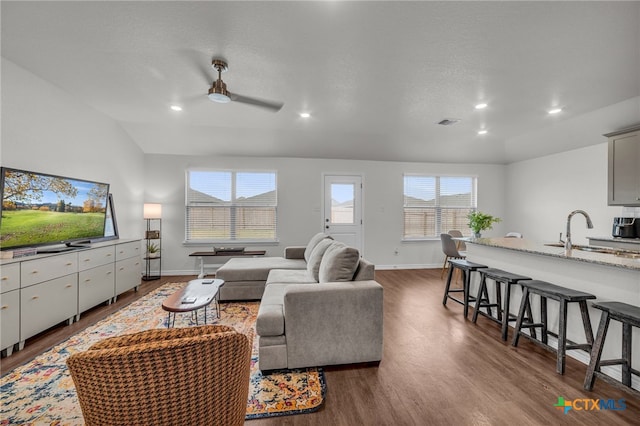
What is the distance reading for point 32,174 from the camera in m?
2.79

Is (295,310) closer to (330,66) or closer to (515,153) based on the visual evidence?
(330,66)

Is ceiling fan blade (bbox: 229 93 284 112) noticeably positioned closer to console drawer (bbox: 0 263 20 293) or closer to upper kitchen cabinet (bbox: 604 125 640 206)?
console drawer (bbox: 0 263 20 293)

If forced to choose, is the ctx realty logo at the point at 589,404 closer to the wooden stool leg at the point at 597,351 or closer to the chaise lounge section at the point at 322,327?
the wooden stool leg at the point at 597,351

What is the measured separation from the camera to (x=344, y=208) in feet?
19.2

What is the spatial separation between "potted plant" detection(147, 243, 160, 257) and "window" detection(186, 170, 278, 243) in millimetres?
596

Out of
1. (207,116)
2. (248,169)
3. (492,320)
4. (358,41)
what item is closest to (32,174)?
(207,116)

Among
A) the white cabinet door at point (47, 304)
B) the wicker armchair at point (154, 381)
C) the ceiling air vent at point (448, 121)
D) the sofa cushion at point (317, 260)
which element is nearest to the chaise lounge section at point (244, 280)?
the sofa cushion at point (317, 260)

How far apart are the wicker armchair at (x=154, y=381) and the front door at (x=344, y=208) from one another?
4.84 m

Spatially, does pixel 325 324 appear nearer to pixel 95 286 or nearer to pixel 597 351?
pixel 597 351

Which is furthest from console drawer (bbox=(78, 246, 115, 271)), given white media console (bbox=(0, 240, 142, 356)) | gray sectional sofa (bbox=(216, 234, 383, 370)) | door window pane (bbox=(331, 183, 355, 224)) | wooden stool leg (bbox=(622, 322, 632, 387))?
wooden stool leg (bbox=(622, 322, 632, 387))

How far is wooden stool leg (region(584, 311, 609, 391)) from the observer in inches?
72.9

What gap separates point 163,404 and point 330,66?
9.04 feet

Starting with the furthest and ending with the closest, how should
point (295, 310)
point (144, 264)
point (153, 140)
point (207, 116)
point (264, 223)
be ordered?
point (264, 223), point (144, 264), point (153, 140), point (207, 116), point (295, 310)

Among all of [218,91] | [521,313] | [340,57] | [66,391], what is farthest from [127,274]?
[521,313]
